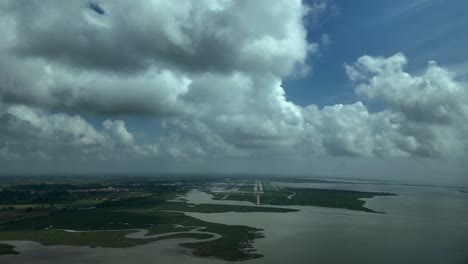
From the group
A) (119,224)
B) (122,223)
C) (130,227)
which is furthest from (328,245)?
(122,223)

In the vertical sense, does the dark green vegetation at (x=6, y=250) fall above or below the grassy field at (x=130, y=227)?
below

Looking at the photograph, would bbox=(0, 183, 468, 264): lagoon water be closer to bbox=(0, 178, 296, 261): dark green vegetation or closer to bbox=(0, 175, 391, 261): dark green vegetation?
bbox=(0, 175, 391, 261): dark green vegetation

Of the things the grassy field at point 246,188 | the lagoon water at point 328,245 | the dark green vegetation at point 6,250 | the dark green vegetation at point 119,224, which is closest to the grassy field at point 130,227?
the dark green vegetation at point 119,224

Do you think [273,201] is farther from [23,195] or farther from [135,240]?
[23,195]

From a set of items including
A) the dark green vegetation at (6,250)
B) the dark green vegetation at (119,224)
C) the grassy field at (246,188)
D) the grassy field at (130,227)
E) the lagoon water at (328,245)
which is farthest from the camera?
the grassy field at (246,188)

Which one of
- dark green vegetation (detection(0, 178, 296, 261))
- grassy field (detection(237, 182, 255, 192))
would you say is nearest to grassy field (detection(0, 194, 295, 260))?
dark green vegetation (detection(0, 178, 296, 261))

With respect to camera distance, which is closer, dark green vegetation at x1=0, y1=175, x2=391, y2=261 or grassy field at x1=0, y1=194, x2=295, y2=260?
grassy field at x1=0, y1=194, x2=295, y2=260

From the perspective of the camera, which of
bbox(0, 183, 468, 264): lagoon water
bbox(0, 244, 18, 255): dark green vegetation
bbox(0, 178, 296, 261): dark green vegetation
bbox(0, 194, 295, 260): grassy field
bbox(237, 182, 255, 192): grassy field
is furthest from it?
bbox(237, 182, 255, 192): grassy field

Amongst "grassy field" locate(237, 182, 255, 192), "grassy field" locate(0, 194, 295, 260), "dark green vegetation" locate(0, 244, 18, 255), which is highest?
"grassy field" locate(237, 182, 255, 192)

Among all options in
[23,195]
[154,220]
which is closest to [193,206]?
[154,220]

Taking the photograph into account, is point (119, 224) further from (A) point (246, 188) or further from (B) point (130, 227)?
(A) point (246, 188)

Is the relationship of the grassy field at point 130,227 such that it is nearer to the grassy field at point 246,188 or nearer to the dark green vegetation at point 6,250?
the dark green vegetation at point 6,250
